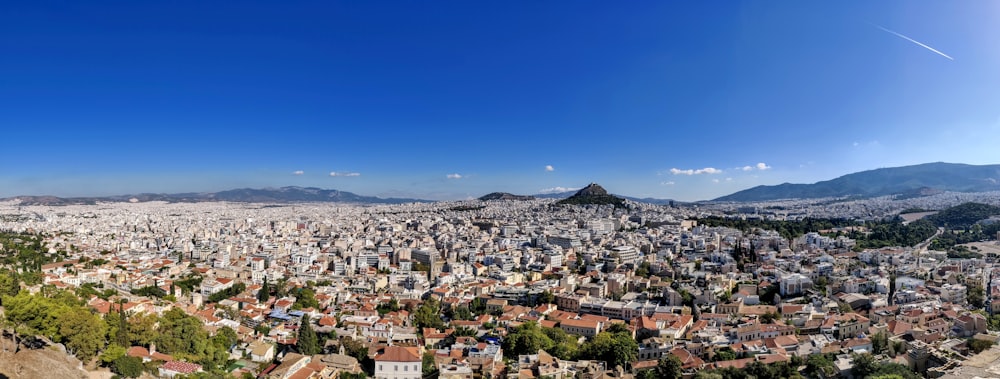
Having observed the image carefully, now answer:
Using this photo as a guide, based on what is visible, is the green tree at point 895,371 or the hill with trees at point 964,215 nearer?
the green tree at point 895,371

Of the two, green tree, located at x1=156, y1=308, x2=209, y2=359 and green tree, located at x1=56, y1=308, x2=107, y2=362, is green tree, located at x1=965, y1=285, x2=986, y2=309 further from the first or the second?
green tree, located at x1=56, y1=308, x2=107, y2=362

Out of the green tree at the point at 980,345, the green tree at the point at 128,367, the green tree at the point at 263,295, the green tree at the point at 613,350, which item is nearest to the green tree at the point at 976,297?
the green tree at the point at 980,345

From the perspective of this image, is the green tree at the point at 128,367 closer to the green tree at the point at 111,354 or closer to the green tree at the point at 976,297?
the green tree at the point at 111,354

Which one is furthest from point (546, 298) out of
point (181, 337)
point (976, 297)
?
point (976, 297)

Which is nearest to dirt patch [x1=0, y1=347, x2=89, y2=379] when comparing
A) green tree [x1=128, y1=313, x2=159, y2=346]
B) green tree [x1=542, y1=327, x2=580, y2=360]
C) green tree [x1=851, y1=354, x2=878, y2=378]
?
green tree [x1=128, y1=313, x2=159, y2=346]

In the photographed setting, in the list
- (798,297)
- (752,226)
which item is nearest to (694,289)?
(798,297)

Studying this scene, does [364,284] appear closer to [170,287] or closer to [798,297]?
[170,287]

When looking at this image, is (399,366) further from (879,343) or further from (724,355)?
(879,343)
